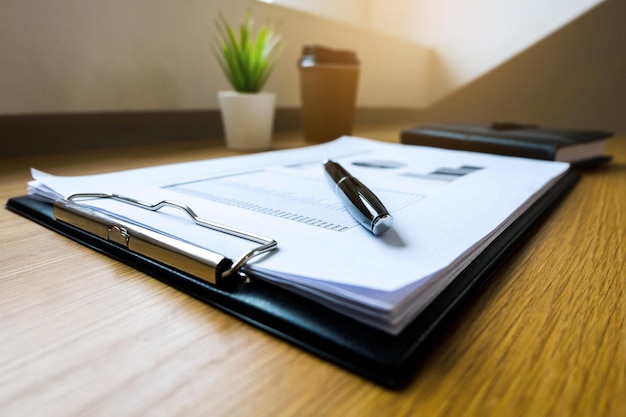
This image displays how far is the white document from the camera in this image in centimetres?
21

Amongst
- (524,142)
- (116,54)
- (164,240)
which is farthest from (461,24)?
(164,240)

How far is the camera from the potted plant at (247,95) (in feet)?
2.52

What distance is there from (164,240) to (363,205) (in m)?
0.13

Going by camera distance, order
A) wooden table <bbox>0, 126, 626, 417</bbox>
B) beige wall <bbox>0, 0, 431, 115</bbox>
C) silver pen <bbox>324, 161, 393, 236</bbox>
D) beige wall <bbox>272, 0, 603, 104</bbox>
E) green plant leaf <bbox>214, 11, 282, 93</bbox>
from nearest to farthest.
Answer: wooden table <bbox>0, 126, 626, 417</bbox>, silver pen <bbox>324, 161, 393, 236</bbox>, beige wall <bbox>0, 0, 431, 115</bbox>, green plant leaf <bbox>214, 11, 282, 93</bbox>, beige wall <bbox>272, 0, 603, 104</bbox>

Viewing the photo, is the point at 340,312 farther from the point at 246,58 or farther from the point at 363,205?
the point at 246,58

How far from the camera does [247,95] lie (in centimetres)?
77

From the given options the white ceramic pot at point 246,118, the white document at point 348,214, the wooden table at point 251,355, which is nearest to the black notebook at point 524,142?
the white document at point 348,214

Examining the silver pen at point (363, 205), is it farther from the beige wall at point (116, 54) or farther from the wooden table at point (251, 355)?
the beige wall at point (116, 54)

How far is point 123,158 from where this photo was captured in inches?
27.1

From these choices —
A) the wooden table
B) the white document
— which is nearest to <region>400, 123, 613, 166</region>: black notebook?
the white document

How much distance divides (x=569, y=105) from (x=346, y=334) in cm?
166

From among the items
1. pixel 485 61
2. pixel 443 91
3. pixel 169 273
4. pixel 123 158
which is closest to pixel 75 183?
pixel 169 273

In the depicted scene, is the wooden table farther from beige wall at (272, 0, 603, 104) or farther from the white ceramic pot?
beige wall at (272, 0, 603, 104)

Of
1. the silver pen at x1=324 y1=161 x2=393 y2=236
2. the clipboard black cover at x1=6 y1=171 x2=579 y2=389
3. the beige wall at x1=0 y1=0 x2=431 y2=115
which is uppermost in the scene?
the beige wall at x1=0 y1=0 x2=431 y2=115
